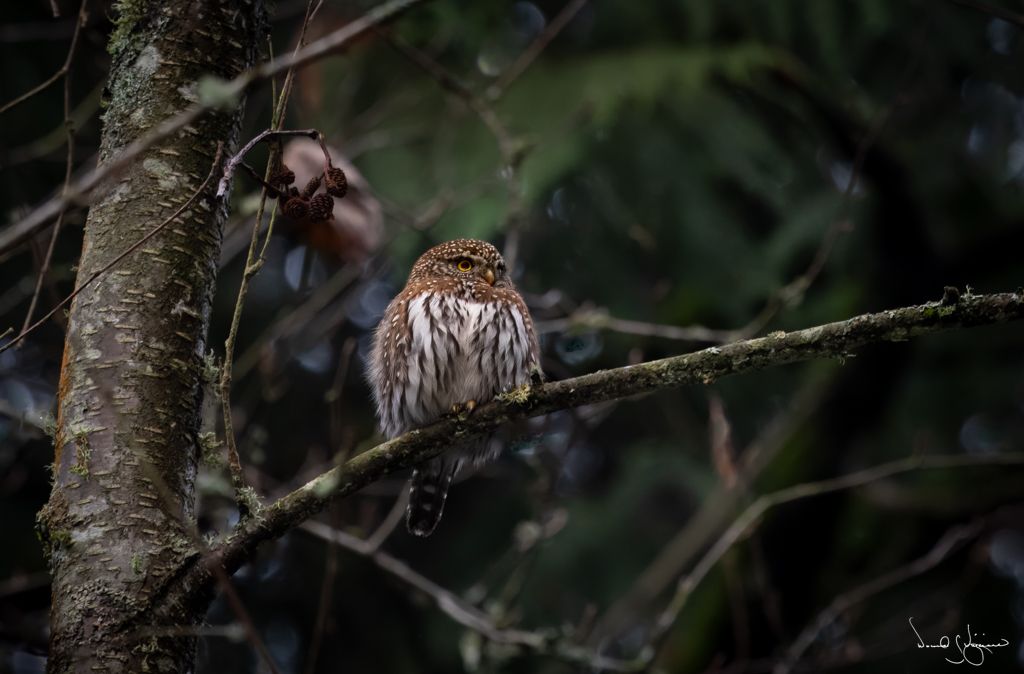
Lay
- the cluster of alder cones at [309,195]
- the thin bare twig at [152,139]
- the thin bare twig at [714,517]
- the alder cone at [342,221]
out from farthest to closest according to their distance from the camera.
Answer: the thin bare twig at [714,517] < the alder cone at [342,221] < the cluster of alder cones at [309,195] < the thin bare twig at [152,139]

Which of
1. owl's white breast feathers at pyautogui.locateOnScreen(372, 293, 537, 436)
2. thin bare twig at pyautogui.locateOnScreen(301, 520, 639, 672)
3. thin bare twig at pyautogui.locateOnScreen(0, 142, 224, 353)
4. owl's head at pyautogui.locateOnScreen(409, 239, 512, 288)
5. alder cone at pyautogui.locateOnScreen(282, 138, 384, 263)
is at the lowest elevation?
thin bare twig at pyautogui.locateOnScreen(301, 520, 639, 672)

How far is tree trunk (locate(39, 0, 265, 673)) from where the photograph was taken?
2084 millimetres

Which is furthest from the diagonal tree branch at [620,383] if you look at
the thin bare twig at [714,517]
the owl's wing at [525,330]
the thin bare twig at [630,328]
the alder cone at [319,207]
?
the thin bare twig at [714,517]

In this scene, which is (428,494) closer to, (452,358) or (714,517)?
(452,358)

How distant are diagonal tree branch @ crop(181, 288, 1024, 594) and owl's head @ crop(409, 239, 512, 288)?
58.0 inches

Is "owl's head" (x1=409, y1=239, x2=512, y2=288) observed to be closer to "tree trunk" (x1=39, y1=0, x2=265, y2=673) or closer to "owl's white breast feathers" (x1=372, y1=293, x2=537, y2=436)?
"owl's white breast feathers" (x1=372, y1=293, x2=537, y2=436)

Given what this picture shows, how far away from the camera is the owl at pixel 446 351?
367 centimetres

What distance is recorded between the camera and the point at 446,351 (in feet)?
12.1

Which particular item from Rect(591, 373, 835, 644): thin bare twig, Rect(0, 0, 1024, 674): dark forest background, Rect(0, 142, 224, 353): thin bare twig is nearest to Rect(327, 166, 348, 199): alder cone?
Rect(0, 142, 224, 353): thin bare twig

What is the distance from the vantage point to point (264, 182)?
2094 mm

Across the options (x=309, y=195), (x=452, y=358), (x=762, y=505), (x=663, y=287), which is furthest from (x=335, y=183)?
(x=663, y=287)

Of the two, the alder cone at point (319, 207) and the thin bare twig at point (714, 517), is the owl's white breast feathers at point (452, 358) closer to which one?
the thin bare twig at point (714, 517)

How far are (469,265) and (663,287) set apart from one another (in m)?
1.38

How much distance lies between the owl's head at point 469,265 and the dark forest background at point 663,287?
0.09 metres
